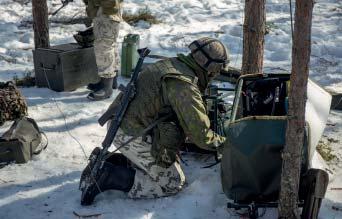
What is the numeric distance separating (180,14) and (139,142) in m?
7.89

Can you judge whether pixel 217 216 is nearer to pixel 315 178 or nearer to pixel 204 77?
pixel 315 178

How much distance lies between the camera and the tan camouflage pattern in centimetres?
573

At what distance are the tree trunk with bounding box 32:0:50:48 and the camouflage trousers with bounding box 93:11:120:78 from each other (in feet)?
3.65

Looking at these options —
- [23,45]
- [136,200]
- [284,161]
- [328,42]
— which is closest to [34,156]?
[136,200]

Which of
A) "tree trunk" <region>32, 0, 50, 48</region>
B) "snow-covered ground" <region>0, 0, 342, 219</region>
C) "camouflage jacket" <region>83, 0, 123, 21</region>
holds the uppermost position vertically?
"camouflage jacket" <region>83, 0, 123, 21</region>

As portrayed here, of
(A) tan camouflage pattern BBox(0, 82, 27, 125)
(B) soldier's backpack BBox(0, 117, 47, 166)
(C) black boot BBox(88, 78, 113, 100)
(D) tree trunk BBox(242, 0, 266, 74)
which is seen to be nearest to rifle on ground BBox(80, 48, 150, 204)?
(B) soldier's backpack BBox(0, 117, 47, 166)

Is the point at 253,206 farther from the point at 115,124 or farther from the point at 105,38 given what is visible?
the point at 105,38

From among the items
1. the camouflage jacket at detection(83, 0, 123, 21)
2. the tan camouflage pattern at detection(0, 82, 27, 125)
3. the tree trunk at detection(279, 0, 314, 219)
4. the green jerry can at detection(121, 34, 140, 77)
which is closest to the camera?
the tree trunk at detection(279, 0, 314, 219)

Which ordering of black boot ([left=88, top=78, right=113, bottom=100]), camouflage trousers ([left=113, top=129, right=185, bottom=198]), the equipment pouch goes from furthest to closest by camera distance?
black boot ([left=88, top=78, right=113, bottom=100]) < camouflage trousers ([left=113, top=129, right=185, bottom=198]) < the equipment pouch

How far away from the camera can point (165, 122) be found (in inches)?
163

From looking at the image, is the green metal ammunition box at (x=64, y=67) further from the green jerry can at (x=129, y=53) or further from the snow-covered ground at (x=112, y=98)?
the green jerry can at (x=129, y=53)

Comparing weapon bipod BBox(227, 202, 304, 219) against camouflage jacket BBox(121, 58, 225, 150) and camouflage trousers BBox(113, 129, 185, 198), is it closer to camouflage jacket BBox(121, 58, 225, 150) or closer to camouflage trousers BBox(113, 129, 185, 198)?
camouflage jacket BBox(121, 58, 225, 150)

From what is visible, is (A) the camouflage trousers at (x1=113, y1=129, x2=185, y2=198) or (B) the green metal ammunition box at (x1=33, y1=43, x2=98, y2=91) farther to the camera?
(B) the green metal ammunition box at (x1=33, y1=43, x2=98, y2=91)

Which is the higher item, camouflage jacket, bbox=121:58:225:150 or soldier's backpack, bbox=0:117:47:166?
camouflage jacket, bbox=121:58:225:150
